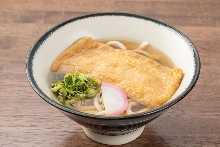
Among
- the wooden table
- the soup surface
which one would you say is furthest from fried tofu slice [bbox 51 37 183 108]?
the wooden table

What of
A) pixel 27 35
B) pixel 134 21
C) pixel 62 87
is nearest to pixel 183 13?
pixel 134 21

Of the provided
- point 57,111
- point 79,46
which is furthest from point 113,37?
point 57,111

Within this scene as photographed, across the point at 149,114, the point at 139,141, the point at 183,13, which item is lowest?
the point at 139,141

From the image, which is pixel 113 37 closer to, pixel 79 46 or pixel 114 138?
pixel 79 46

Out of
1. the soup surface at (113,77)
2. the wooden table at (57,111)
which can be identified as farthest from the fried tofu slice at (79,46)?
the wooden table at (57,111)

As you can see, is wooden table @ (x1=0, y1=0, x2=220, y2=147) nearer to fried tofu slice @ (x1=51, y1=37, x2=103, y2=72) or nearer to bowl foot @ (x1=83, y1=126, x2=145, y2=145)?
bowl foot @ (x1=83, y1=126, x2=145, y2=145)

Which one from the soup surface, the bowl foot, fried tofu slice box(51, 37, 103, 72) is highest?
fried tofu slice box(51, 37, 103, 72)

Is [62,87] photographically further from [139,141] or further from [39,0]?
[39,0]
